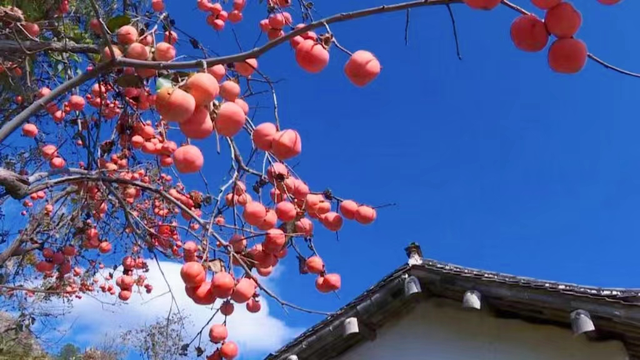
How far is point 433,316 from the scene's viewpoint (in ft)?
15.1

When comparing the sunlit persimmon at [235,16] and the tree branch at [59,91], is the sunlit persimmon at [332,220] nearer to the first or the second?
the tree branch at [59,91]

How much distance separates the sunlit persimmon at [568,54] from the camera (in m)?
1.13

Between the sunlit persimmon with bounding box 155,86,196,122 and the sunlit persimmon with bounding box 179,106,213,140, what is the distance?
4 centimetres

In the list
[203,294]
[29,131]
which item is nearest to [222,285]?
[203,294]

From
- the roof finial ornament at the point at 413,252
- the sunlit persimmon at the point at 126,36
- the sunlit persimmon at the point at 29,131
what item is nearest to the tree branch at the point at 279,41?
the sunlit persimmon at the point at 126,36

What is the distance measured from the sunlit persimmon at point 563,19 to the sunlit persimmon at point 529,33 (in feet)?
0.09

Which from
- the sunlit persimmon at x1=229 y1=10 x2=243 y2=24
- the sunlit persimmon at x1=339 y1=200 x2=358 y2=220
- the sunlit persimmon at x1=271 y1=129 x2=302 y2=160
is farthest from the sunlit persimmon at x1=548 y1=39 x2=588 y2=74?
the sunlit persimmon at x1=229 y1=10 x2=243 y2=24

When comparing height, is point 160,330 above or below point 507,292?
above

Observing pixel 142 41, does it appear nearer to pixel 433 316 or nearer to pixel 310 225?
pixel 310 225

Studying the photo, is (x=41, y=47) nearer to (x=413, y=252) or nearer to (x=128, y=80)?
(x=128, y=80)

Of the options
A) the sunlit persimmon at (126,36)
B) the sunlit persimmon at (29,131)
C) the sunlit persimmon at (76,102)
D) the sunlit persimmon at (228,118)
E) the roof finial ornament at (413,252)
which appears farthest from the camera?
the roof finial ornament at (413,252)

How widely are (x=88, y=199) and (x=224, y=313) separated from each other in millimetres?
1987

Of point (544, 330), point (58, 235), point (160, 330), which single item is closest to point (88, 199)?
point (58, 235)

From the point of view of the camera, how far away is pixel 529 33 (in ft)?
3.79
